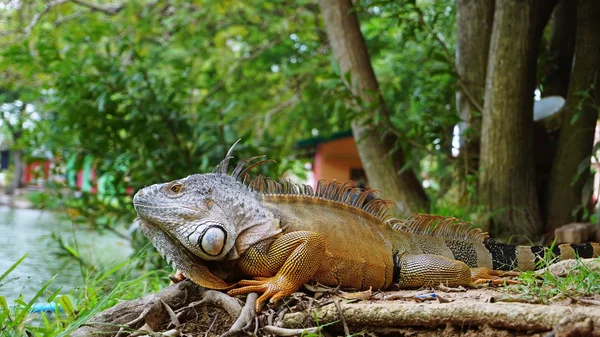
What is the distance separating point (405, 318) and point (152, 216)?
55.0 inches

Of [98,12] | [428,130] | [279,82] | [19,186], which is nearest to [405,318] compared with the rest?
[428,130]

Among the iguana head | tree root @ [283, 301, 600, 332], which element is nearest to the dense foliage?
the iguana head

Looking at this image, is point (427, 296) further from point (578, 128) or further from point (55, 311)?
point (578, 128)

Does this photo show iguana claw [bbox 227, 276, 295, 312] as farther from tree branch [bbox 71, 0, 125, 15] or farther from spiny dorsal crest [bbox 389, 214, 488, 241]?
tree branch [bbox 71, 0, 125, 15]

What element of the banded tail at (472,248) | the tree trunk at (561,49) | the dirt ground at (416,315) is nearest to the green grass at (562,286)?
the dirt ground at (416,315)

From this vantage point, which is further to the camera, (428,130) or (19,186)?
(19,186)

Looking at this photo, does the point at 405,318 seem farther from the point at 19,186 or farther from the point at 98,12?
the point at 19,186

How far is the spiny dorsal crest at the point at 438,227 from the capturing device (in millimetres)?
3738

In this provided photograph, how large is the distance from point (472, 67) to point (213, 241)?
4374 mm

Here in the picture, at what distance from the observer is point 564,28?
20.1 feet

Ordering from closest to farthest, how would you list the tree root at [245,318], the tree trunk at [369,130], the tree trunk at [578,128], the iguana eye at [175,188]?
the tree root at [245,318] < the iguana eye at [175,188] < the tree trunk at [578,128] < the tree trunk at [369,130]

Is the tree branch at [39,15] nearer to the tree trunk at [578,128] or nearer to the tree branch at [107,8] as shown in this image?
the tree branch at [107,8]

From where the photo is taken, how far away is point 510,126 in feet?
17.3

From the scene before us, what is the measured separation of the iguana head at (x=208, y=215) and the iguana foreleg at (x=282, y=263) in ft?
0.23
